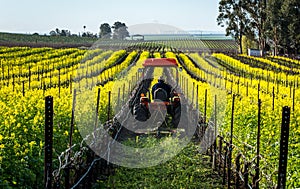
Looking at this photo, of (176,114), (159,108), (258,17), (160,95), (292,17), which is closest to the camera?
(159,108)

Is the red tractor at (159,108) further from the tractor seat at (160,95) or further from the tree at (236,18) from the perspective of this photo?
the tree at (236,18)

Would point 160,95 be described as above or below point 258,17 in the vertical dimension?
below

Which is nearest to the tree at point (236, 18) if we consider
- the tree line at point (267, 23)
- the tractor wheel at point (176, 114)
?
the tree line at point (267, 23)

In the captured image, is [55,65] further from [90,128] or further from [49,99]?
[49,99]

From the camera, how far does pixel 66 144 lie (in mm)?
9352

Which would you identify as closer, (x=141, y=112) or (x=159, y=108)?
(x=159, y=108)

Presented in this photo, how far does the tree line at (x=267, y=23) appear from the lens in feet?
198

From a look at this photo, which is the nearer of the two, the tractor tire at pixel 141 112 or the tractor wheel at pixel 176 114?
the tractor tire at pixel 141 112

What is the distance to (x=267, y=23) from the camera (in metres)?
65.8

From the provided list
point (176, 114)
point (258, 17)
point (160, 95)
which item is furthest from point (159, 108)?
point (258, 17)

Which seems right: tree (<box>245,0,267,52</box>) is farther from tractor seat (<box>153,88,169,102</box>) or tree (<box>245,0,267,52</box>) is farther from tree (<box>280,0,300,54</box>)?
tractor seat (<box>153,88,169,102</box>)

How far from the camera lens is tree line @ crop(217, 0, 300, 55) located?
60375mm

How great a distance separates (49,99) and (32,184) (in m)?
1.53

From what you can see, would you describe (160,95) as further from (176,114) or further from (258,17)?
(258,17)
